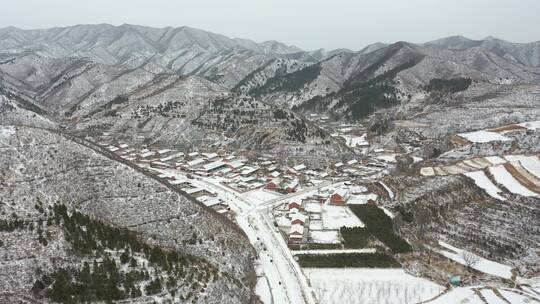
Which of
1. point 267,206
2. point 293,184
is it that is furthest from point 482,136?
point 267,206

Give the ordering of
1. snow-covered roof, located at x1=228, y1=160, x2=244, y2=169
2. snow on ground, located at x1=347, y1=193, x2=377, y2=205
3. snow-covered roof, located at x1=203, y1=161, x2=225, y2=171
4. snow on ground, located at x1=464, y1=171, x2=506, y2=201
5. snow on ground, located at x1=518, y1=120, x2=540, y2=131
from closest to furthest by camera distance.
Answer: snow on ground, located at x1=464, y1=171, x2=506, y2=201 < snow on ground, located at x1=347, y1=193, x2=377, y2=205 < snow-covered roof, located at x1=203, y1=161, x2=225, y2=171 < snow-covered roof, located at x1=228, y1=160, x2=244, y2=169 < snow on ground, located at x1=518, y1=120, x2=540, y2=131

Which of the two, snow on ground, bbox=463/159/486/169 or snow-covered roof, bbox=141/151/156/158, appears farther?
snow-covered roof, bbox=141/151/156/158

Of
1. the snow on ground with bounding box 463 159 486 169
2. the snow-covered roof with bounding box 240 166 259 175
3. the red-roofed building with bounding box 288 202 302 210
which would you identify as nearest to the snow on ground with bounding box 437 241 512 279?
the red-roofed building with bounding box 288 202 302 210

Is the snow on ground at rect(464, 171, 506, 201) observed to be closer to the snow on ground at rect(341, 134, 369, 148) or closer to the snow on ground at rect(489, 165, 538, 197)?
the snow on ground at rect(489, 165, 538, 197)

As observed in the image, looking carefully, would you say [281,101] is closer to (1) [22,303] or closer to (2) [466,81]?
(2) [466,81]

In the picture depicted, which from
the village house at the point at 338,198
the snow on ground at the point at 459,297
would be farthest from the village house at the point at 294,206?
the snow on ground at the point at 459,297

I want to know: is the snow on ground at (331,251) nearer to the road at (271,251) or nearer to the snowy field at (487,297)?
the road at (271,251)

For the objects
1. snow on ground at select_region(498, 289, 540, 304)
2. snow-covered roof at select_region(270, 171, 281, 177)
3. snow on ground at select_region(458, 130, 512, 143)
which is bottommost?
snow-covered roof at select_region(270, 171, 281, 177)
